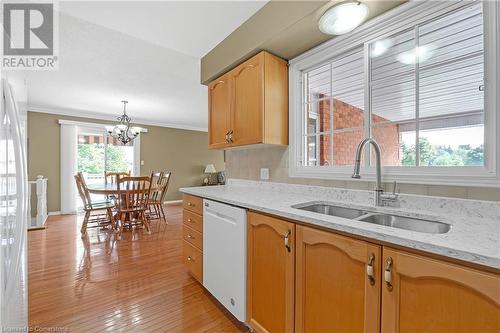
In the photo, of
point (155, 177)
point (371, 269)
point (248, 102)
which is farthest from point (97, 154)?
point (371, 269)

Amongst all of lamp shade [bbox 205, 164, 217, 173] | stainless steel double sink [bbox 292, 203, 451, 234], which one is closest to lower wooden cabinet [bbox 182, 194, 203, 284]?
stainless steel double sink [bbox 292, 203, 451, 234]

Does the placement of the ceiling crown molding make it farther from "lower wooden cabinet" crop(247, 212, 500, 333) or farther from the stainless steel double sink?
the stainless steel double sink

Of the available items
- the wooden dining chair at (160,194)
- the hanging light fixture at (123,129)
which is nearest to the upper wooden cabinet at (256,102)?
the wooden dining chair at (160,194)

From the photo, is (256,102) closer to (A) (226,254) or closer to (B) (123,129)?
(A) (226,254)

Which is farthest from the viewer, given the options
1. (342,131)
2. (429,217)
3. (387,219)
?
(342,131)

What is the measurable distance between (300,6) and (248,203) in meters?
1.35

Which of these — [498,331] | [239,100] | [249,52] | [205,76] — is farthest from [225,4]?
[498,331]

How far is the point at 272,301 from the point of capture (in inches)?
51.4

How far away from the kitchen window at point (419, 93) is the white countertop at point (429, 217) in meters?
0.12

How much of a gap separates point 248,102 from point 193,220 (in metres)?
1.20

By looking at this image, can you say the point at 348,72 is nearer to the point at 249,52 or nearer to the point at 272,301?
the point at 249,52

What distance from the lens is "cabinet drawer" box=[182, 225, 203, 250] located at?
6.51 feet

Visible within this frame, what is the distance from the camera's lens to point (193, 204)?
2.08 metres

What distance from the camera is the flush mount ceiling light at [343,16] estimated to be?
1.29m
